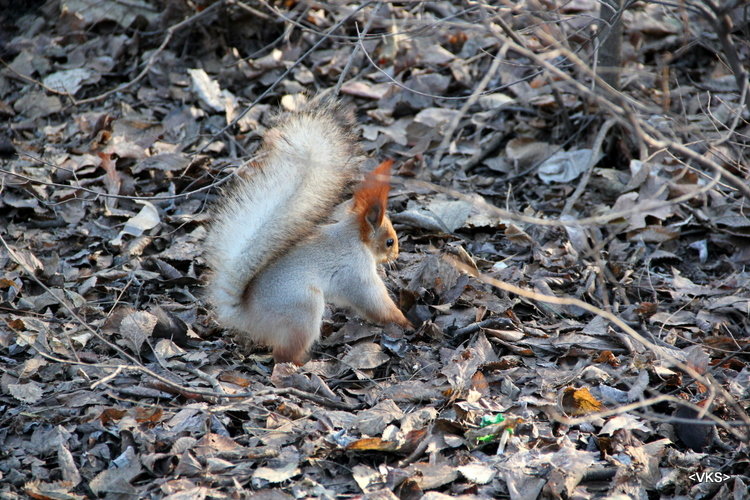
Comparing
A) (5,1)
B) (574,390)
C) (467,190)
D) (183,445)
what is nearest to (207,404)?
(183,445)

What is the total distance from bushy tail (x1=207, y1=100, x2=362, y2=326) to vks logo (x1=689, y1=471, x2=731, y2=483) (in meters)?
1.85

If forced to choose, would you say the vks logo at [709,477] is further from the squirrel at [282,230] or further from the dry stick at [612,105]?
the squirrel at [282,230]

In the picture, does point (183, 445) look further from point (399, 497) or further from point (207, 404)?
point (399, 497)

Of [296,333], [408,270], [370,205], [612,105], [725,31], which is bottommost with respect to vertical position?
[408,270]

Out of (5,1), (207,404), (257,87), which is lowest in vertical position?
(207,404)

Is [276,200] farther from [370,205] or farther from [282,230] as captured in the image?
[370,205]

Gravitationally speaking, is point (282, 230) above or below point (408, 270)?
above

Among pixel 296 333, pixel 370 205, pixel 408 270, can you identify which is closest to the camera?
pixel 296 333

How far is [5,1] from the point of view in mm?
5289

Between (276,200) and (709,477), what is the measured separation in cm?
202

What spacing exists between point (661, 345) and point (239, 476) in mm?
1937

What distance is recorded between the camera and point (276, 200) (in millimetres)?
3117

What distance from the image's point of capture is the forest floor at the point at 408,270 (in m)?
2.39

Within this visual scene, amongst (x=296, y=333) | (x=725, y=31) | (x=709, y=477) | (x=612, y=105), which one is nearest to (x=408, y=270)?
(x=296, y=333)
